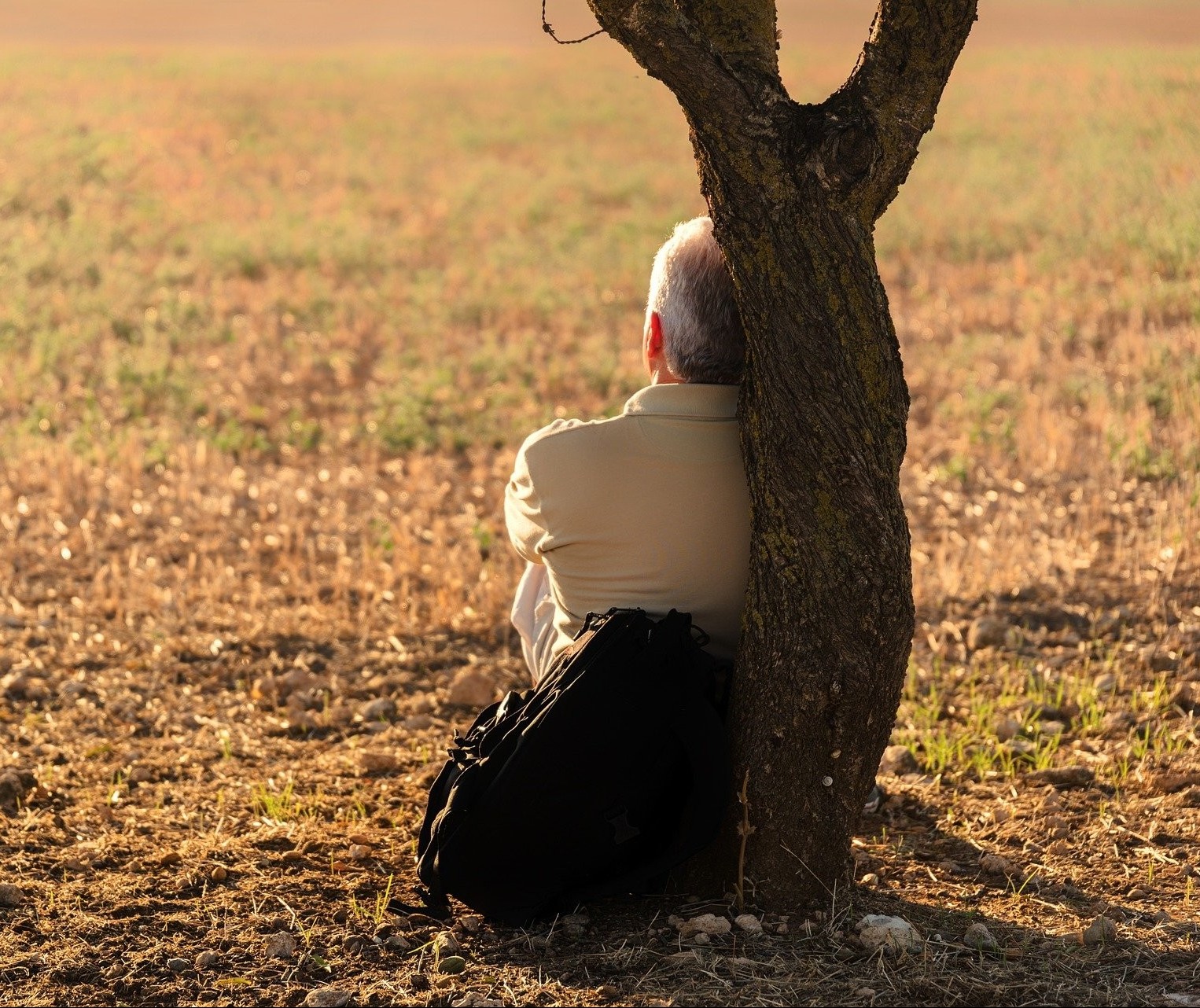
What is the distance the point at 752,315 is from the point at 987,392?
6885 millimetres

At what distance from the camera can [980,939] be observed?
3361mm

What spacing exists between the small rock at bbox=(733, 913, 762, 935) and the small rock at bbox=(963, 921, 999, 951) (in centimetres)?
51

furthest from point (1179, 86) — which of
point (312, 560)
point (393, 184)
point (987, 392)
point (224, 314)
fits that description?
point (312, 560)

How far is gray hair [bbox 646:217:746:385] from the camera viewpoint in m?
3.54

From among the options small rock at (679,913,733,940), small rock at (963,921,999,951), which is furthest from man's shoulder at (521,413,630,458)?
small rock at (963,921,999,951)

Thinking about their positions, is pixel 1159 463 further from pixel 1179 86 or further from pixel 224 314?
pixel 1179 86

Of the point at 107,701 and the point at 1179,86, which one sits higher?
the point at 1179,86

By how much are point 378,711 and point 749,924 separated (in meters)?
2.26

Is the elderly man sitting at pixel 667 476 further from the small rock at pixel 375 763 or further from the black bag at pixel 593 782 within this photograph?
the small rock at pixel 375 763

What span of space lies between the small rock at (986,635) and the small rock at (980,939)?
257 centimetres

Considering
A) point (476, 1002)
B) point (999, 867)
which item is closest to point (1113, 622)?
point (999, 867)

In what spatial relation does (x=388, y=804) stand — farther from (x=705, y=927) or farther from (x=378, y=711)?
(x=705, y=927)

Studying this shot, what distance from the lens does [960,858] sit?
4.11 metres

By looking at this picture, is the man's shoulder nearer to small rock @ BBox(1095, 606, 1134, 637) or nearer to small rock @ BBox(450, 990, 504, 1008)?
small rock @ BBox(450, 990, 504, 1008)
